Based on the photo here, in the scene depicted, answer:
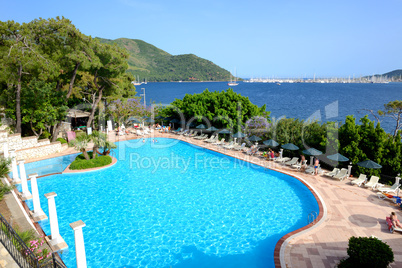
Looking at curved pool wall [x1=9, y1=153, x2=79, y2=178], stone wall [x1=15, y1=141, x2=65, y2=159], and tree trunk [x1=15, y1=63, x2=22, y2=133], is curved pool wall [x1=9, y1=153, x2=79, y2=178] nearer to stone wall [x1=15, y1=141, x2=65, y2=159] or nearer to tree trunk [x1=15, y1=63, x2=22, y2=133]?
stone wall [x1=15, y1=141, x2=65, y2=159]

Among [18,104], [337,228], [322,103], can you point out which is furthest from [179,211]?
[322,103]

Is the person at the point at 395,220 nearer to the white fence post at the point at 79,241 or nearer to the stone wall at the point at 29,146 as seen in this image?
the white fence post at the point at 79,241

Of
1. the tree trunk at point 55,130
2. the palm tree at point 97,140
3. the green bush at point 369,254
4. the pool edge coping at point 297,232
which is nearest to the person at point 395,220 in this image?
the pool edge coping at point 297,232

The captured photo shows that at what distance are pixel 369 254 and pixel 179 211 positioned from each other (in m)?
8.32

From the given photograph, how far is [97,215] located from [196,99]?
19.6 meters

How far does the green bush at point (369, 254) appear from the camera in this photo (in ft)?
24.1

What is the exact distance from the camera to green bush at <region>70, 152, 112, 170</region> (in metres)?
18.6

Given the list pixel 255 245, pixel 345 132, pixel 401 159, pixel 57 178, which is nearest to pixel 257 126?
pixel 345 132

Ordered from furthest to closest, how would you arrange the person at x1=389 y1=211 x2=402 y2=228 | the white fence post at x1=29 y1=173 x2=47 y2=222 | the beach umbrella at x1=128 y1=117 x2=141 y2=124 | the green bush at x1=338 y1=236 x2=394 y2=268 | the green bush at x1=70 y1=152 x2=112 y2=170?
1. the beach umbrella at x1=128 y1=117 x2=141 y2=124
2. the green bush at x1=70 y1=152 x2=112 y2=170
3. the white fence post at x1=29 y1=173 x2=47 y2=222
4. the person at x1=389 y1=211 x2=402 y2=228
5. the green bush at x1=338 y1=236 x2=394 y2=268

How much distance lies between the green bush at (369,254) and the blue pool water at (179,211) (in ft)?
9.17

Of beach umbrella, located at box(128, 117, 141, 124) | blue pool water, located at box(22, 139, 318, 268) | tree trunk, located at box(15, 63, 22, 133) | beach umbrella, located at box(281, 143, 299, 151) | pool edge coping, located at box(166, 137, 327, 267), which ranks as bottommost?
blue pool water, located at box(22, 139, 318, 268)

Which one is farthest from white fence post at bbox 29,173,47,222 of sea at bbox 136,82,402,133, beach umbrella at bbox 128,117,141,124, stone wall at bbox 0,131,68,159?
beach umbrella at bbox 128,117,141,124

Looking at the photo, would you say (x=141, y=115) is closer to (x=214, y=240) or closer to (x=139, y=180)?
(x=139, y=180)

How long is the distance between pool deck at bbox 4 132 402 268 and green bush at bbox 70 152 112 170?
26.4ft
